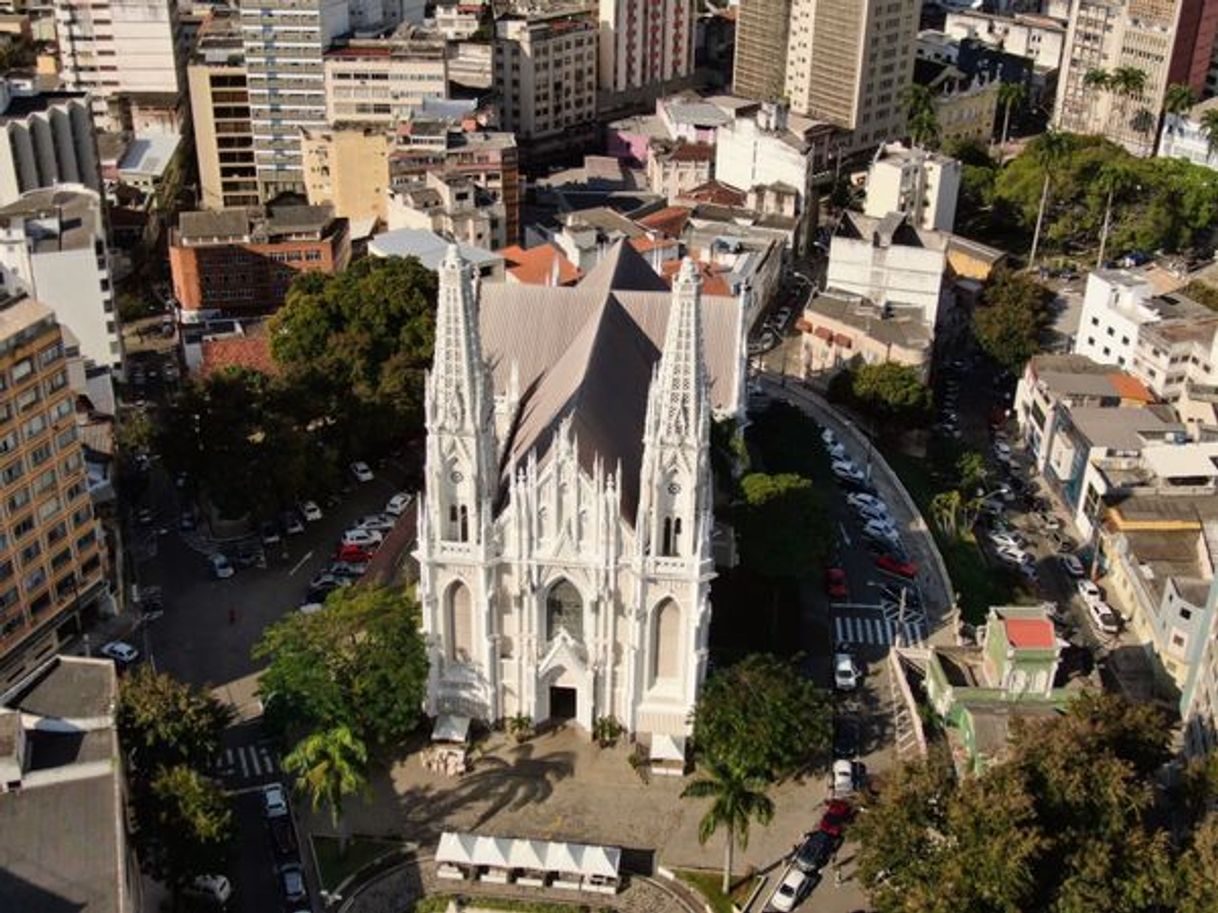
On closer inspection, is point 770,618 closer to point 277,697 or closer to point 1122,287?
point 277,697

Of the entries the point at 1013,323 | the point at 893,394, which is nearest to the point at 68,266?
the point at 893,394

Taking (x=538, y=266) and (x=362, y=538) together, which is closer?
(x=362, y=538)

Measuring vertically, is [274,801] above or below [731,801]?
below

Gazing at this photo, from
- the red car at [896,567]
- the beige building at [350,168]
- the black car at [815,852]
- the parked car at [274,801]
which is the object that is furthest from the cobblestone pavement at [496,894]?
the beige building at [350,168]

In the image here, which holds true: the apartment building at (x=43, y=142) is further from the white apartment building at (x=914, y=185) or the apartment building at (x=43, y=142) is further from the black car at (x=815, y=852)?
the black car at (x=815, y=852)

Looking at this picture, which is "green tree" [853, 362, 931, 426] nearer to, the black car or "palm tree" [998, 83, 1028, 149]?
the black car

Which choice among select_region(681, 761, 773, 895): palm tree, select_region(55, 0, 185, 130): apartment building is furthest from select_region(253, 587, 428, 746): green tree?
select_region(55, 0, 185, 130): apartment building

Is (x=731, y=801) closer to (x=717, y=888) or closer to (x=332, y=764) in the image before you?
(x=717, y=888)
